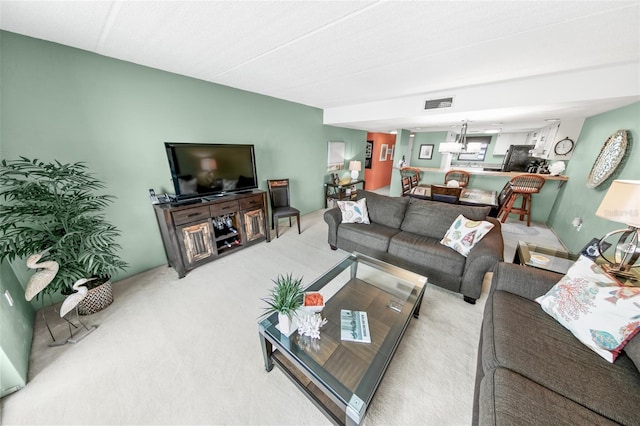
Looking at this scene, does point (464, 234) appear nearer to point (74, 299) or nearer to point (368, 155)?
point (74, 299)

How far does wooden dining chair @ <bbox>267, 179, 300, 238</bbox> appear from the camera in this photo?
3369 mm

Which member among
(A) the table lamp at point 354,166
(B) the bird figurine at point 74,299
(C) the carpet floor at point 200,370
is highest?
(A) the table lamp at point 354,166

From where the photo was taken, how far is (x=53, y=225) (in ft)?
5.28

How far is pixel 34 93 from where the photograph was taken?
1.61 metres

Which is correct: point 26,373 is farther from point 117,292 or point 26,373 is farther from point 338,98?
point 338,98

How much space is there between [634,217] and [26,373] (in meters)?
4.02

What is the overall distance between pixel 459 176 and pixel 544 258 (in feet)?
11.1

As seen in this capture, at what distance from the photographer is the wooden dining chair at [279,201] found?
3.37 meters

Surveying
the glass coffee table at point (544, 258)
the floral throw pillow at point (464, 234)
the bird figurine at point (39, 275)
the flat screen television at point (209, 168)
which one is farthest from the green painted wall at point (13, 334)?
the glass coffee table at point (544, 258)

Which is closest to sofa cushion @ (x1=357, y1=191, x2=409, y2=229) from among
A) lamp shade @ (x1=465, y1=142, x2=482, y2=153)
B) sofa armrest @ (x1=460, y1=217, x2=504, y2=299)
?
sofa armrest @ (x1=460, y1=217, x2=504, y2=299)

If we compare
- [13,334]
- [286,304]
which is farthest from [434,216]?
[13,334]

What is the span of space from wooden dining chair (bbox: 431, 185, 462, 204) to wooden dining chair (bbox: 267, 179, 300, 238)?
2353 mm

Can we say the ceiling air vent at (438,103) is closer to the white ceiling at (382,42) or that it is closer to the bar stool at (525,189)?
the white ceiling at (382,42)

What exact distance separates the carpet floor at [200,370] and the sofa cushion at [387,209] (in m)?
0.96
